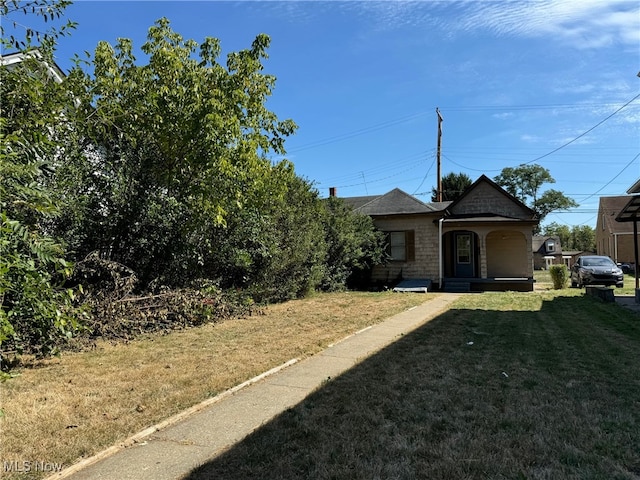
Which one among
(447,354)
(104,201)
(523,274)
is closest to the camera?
(447,354)

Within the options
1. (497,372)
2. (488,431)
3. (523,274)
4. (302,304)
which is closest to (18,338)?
(488,431)

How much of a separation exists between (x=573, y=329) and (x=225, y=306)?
7464mm

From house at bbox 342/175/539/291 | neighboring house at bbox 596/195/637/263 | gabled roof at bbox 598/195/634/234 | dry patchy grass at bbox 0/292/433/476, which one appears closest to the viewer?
dry patchy grass at bbox 0/292/433/476

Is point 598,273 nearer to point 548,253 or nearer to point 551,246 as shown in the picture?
point 548,253

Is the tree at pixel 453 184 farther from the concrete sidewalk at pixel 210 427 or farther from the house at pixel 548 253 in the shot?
the concrete sidewalk at pixel 210 427

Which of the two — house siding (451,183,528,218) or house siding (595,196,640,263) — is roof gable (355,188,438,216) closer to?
house siding (451,183,528,218)

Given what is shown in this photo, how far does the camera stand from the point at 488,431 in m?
3.69

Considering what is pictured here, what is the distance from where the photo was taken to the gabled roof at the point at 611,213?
4244cm

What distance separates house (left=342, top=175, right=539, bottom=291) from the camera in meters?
20.1

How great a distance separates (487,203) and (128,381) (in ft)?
66.8

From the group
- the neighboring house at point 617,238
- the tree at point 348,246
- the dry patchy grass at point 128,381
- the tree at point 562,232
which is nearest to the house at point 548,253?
the neighboring house at point 617,238

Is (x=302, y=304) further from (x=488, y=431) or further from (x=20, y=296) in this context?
(x=488, y=431)

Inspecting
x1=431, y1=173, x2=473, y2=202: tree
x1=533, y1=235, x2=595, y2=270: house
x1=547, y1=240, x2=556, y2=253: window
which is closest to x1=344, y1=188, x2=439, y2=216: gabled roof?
x1=431, y1=173, x2=473, y2=202: tree

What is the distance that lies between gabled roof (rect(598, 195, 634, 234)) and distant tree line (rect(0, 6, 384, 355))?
42595 mm
